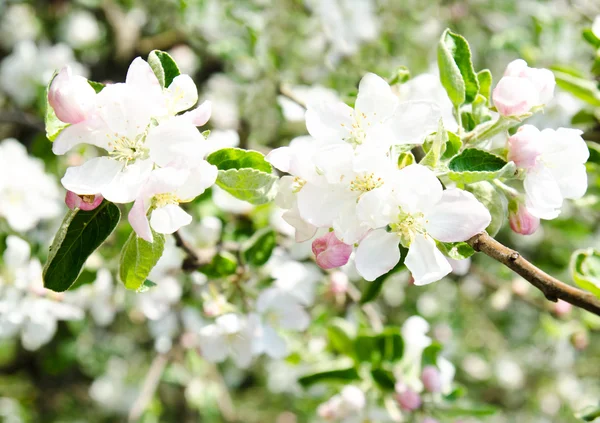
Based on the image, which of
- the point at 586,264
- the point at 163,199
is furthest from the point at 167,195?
the point at 586,264

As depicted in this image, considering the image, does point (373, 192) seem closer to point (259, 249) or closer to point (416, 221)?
point (416, 221)

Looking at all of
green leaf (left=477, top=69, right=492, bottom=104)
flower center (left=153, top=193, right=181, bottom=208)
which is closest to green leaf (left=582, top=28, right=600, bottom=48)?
green leaf (left=477, top=69, right=492, bottom=104)

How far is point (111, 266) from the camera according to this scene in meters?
1.82

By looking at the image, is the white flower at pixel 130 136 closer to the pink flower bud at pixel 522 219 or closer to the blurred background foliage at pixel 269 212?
the pink flower bud at pixel 522 219

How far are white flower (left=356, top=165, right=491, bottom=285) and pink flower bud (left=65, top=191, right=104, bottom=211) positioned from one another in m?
0.40

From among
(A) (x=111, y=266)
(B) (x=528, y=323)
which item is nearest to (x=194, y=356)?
(A) (x=111, y=266)

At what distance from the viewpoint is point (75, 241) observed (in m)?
0.99

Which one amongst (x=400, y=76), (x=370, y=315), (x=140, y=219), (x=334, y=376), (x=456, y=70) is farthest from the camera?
(x=370, y=315)

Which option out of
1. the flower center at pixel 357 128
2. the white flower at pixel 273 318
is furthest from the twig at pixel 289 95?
the flower center at pixel 357 128

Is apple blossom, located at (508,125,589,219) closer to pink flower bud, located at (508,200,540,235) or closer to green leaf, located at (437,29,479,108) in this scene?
pink flower bud, located at (508,200,540,235)

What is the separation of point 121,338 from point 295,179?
237cm

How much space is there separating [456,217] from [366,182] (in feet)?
0.46

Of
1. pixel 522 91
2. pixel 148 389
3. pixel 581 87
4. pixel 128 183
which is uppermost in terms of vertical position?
pixel 522 91

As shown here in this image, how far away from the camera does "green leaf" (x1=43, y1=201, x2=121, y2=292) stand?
0.98 meters
